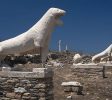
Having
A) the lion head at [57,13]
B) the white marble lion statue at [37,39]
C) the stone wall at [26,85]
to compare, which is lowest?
the stone wall at [26,85]

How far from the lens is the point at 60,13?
15594mm

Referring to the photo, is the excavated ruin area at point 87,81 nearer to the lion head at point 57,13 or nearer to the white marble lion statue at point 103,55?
the lion head at point 57,13

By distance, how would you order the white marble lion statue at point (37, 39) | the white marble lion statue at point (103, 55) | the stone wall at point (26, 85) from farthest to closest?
1. the white marble lion statue at point (103, 55)
2. the white marble lion statue at point (37, 39)
3. the stone wall at point (26, 85)

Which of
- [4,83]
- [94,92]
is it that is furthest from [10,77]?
[94,92]

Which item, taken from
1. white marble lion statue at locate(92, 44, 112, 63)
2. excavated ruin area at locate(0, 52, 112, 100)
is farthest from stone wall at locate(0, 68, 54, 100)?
white marble lion statue at locate(92, 44, 112, 63)

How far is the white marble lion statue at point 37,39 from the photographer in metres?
15.4

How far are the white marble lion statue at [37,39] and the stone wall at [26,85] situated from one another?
0.83m

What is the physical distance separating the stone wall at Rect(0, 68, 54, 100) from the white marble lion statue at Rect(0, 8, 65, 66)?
2.73 feet

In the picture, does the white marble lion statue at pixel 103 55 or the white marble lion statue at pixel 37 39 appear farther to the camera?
the white marble lion statue at pixel 103 55

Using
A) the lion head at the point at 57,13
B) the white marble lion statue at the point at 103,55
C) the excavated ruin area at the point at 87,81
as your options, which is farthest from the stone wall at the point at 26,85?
the white marble lion statue at the point at 103,55

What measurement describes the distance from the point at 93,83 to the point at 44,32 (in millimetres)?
6261

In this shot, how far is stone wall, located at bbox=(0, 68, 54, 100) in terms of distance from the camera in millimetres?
14648

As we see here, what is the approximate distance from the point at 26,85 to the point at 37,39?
65.4 inches

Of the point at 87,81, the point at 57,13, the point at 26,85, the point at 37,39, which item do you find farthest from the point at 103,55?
the point at 26,85
